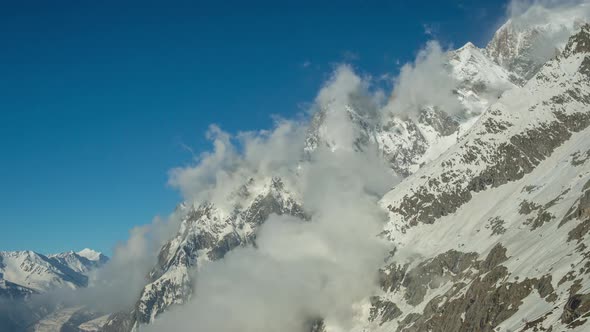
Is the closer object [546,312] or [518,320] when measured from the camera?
[546,312]

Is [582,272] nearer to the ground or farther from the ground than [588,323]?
farther from the ground

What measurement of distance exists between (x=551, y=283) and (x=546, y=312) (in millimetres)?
23212

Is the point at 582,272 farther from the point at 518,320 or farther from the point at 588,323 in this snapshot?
the point at 588,323

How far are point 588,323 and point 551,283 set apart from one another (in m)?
57.8

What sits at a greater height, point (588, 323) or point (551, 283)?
point (551, 283)

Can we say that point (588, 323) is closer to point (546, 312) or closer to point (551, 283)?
point (546, 312)

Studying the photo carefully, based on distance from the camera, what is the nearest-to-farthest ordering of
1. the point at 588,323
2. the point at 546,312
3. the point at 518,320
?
the point at 588,323
the point at 546,312
the point at 518,320

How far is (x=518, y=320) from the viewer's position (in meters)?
191

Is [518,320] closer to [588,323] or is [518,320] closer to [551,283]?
[551,283]

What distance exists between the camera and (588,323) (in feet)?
461

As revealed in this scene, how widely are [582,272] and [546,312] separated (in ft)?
61.0

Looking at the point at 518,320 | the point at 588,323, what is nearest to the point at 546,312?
the point at 518,320

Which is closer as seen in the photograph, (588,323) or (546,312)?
(588,323)

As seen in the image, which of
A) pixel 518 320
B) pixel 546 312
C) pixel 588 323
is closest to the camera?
pixel 588 323
